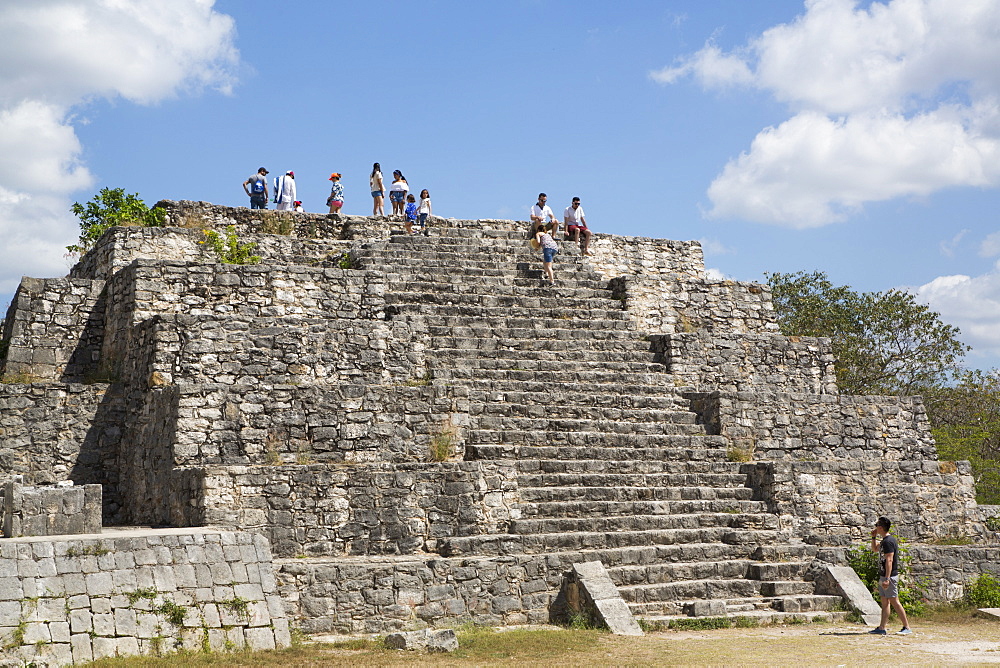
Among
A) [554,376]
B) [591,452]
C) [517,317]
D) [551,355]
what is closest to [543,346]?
[551,355]

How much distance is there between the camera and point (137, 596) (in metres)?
9.04

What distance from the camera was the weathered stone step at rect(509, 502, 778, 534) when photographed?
12047mm

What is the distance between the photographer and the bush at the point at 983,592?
43.2ft

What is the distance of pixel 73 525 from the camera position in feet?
32.2

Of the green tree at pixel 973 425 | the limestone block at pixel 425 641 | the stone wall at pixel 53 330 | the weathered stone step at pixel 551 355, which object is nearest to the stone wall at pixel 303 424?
the weathered stone step at pixel 551 355

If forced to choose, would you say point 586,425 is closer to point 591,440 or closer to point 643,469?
point 591,440

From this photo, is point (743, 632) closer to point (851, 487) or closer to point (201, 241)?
point (851, 487)

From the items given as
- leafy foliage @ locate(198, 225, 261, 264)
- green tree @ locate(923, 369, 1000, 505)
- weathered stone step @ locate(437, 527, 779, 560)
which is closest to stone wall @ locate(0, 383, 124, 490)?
leafy foliage @ locate(198, 225, 261, 264)

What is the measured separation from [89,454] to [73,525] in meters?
4.36

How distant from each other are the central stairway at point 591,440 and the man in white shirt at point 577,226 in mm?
1492

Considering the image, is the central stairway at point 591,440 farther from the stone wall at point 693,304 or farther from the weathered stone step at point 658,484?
the stone wall at point 693,304

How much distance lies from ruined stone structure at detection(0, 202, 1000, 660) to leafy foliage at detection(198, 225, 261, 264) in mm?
174

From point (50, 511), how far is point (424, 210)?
39.2ft

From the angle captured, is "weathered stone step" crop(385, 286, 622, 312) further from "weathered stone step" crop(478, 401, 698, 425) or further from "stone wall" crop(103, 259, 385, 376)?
"weathered stone step" crop(478, 401, 698, 425)
